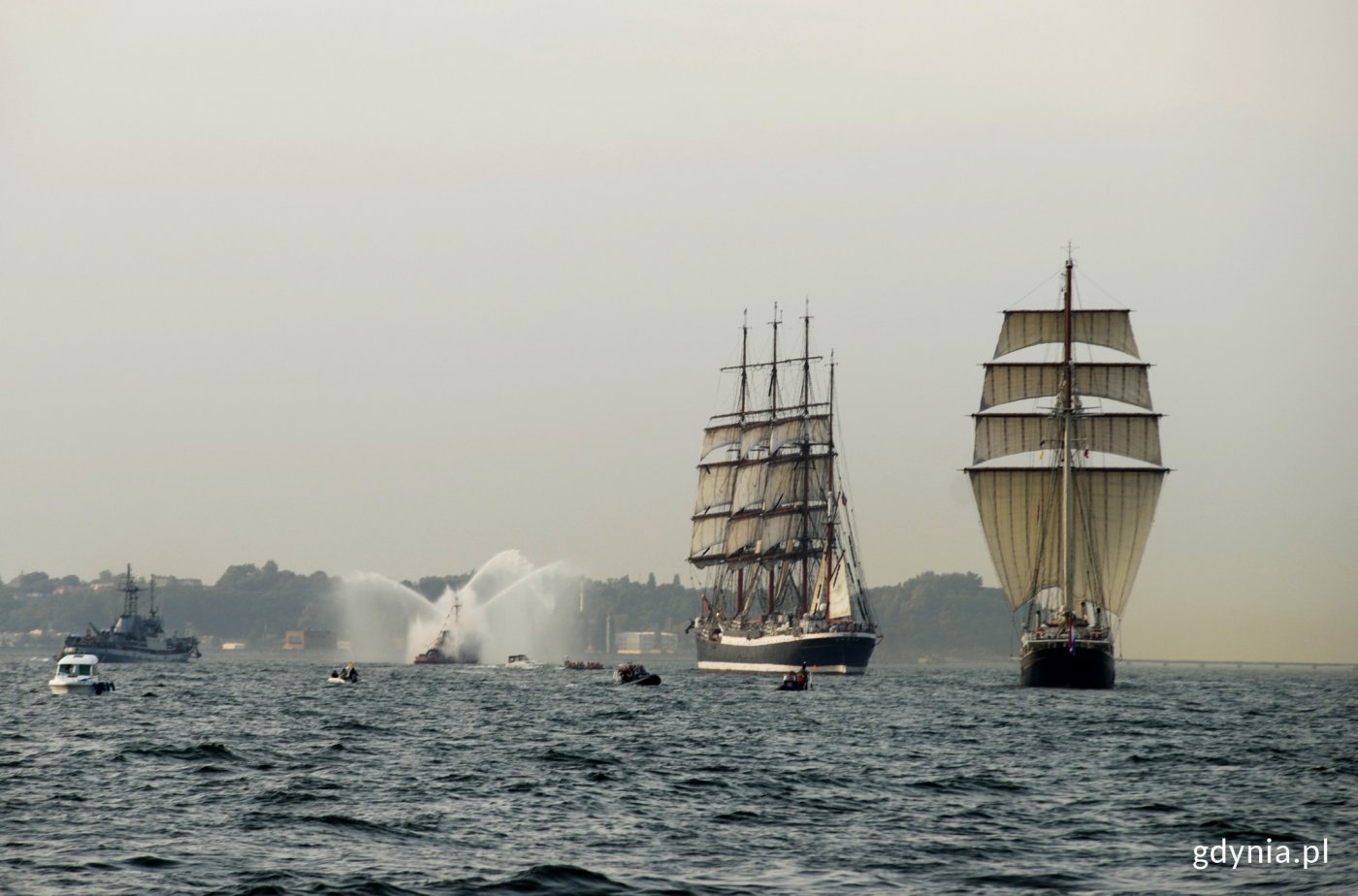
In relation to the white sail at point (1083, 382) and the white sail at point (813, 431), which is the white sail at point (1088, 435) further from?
the white sail at point (813, 431)

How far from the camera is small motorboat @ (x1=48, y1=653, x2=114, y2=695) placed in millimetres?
112125

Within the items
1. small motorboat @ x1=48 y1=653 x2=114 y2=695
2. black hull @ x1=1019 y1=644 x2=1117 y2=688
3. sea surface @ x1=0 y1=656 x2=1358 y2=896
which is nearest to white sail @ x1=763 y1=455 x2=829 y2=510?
black hull @ x1=1019 y1=644 x2=1117 y2=688

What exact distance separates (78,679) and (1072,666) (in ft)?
238

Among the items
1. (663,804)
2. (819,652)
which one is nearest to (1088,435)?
(819,652)

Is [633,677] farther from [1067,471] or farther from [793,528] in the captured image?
[793,528]

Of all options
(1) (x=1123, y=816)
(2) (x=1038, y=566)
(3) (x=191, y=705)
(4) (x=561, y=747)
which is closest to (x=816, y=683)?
(2) (x=1038, y=566)

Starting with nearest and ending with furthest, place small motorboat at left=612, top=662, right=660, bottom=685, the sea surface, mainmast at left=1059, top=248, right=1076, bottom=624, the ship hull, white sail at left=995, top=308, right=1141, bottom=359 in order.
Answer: the sea surface
mainmast at left=1059, top=248, right=1076, bottom=624
small motorboat at left=612, top=662, right=660, bottom=685
white sail at left=995, top=308, right=1141, bottom=359
the ship hull

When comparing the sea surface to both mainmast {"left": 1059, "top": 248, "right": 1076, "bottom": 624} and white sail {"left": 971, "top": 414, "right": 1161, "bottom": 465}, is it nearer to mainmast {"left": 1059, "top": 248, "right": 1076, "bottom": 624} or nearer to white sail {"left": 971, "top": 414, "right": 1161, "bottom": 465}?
A: mainmast {"left": 1059, "top": 248, "right": 1076, "bottom": 624}

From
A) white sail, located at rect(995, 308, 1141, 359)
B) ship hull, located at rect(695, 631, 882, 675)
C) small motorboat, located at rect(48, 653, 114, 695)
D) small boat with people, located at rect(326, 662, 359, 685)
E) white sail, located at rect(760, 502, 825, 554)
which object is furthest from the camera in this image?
white sail, located at rect(760, 502, 825, 554)

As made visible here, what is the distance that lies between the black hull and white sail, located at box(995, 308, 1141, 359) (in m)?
34.6

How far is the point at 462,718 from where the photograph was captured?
80250 millimetres

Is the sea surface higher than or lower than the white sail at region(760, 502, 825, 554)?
lower

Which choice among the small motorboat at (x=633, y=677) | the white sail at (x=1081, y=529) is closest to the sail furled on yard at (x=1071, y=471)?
the white sail at (x=1081, y=529)

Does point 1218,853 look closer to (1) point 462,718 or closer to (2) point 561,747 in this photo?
(2) point 561,747
